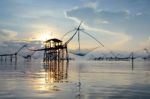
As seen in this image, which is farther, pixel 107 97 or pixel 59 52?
pixel 59 52

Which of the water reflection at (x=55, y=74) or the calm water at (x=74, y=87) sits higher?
the water reflection at (x=55, y=74)

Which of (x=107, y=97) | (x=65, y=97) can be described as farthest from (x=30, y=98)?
(x=107, y=97)

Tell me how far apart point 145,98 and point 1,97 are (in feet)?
39.7

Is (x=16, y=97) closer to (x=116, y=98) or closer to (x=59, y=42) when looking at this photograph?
(x=116, y=98)

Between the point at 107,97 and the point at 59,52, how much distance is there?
17336cm

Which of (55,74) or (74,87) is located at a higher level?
(55,74)

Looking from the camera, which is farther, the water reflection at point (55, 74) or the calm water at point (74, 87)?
the water reflection at point (55, 74)

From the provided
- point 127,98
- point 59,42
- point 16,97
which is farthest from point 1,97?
point 59,42

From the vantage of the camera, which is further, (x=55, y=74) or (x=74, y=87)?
(x=55, y=74)

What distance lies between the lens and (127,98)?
2608 centimetres

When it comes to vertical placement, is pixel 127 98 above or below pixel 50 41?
below

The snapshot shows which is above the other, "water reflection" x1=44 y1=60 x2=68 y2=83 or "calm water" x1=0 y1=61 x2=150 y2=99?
"water reflection" x1=44 y1=60 x2=68 y2=83

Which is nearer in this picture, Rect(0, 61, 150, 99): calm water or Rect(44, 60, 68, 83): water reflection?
Rect(0, 61, 150, 99): calm water

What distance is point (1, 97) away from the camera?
25.8 metres
